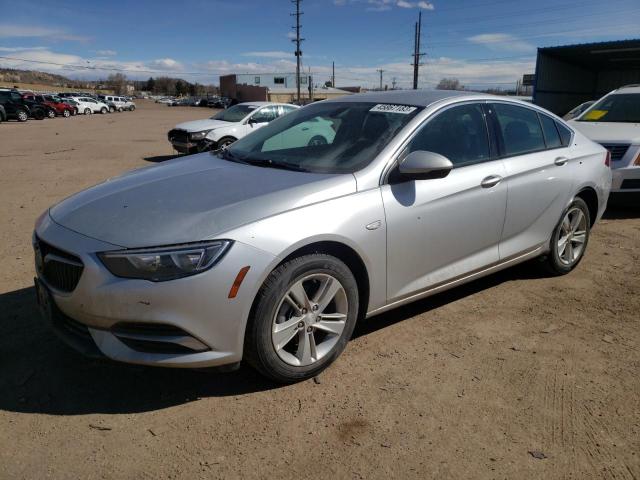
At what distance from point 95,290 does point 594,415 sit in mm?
2645

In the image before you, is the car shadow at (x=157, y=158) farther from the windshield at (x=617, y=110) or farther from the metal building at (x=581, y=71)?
the metal building at (x=581, y=71)

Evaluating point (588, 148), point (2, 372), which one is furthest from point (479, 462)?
point (588, 148)

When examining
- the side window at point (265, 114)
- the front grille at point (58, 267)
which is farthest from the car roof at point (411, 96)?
the side window at point (265, 114)

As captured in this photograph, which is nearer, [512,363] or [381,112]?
[512,363]

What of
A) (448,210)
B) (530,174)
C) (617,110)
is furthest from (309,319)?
(617,110)

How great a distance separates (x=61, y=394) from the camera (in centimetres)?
283

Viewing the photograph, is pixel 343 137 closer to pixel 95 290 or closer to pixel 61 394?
→ pixel 95 290

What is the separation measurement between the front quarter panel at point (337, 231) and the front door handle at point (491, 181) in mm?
994

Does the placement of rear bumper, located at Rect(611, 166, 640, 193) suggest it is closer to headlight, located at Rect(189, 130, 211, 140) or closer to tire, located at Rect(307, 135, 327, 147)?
tire, located at Rect(307, 135, 327, 147)

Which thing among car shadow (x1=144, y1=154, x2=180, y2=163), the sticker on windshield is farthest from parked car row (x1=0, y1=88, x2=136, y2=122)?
the sticker on windshield

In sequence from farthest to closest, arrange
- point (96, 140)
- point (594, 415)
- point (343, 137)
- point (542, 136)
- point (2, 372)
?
point (96, 140) → point (542, 136) → point (343, 137) → point (2, 372) → point (594, 415)

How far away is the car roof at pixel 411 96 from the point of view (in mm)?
3666

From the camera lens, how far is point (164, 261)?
8.00 feet

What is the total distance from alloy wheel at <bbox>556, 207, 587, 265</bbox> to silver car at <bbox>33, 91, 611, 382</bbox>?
225 mm
